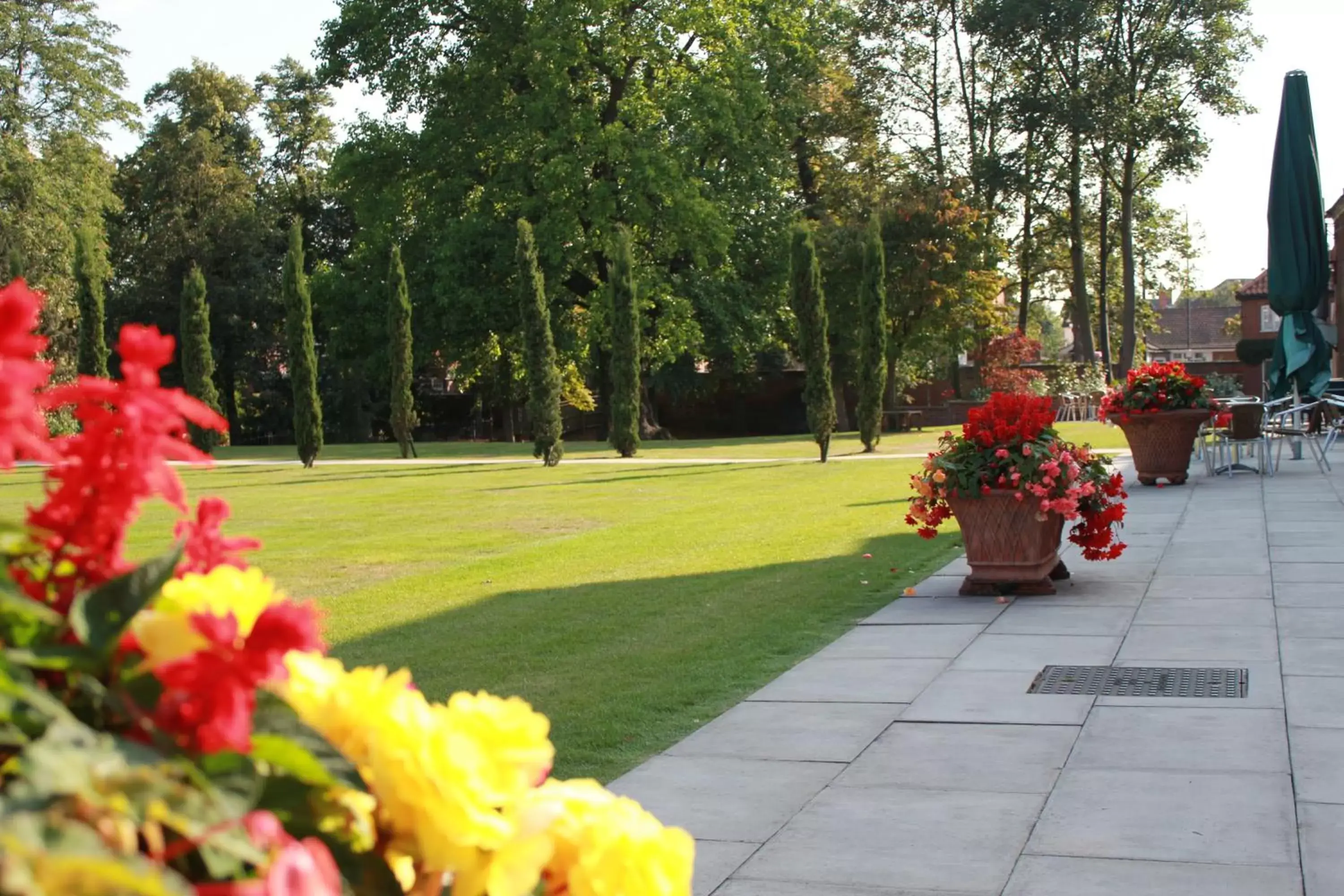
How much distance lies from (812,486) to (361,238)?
20.9 meters


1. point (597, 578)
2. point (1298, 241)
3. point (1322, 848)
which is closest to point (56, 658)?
point (1322, 848)

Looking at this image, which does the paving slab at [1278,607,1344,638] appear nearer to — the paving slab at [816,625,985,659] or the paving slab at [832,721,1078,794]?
the paving slab at [816,625,985,659]

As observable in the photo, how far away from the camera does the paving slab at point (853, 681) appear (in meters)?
6.05

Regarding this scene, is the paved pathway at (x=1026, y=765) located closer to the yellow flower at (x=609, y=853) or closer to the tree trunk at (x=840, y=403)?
the yellow flower at (x=609, y=853)

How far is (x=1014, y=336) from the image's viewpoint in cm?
4162

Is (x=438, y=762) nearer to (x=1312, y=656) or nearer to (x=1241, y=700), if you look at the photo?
(x=1241, y=700)

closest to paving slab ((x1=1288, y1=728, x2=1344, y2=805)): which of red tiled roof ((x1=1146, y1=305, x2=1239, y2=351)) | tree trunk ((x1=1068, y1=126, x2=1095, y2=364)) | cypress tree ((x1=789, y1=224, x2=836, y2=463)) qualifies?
cypress tree ((x1=789, y1=224, x2=836, y2=463))

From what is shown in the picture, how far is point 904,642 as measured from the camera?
732 cm

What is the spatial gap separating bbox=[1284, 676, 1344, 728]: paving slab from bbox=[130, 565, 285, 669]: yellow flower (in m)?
5.09

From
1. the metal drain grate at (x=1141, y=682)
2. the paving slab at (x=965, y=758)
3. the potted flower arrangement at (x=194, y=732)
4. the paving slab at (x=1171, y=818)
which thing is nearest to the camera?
the potted flower arrangement at (x=194, y=732)

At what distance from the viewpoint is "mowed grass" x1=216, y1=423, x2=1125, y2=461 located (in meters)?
26.6

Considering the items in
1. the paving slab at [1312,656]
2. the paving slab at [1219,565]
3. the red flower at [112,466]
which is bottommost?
the paving slab at [1312,656]

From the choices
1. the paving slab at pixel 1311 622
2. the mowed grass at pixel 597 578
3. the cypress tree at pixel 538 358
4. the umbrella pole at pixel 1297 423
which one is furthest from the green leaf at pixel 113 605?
the cypress tree at pixel 538 358

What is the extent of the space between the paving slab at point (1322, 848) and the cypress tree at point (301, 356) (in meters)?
23.4
